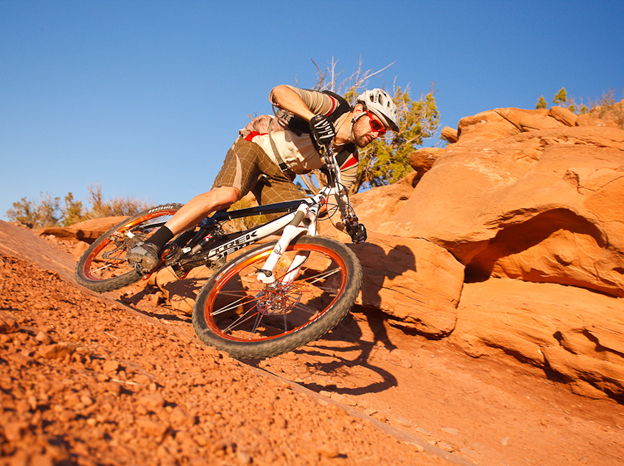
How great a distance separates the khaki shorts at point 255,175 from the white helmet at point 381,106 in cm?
101

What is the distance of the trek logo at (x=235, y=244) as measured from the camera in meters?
3.45

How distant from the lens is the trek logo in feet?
11.3

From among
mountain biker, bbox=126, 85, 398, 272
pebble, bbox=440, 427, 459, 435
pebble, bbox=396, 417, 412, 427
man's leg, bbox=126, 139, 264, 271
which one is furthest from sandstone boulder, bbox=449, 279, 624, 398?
man's leg, bbox=126, 139, 264, 271

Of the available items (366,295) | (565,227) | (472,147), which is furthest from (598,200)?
(366,295)

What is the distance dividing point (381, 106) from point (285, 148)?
916 millimetres

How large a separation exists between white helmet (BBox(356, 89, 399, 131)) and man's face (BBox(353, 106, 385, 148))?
5 centimetres

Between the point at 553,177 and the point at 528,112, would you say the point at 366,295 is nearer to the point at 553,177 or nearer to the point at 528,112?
the point at 553,177

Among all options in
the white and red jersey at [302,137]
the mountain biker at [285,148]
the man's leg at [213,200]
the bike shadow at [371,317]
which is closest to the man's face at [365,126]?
the mountain biker at [285,148]

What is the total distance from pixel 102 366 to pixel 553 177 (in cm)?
584

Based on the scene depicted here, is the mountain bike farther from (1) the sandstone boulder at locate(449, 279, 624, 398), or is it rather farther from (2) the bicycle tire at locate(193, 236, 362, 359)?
(1) the sandstone boulder at locate(449, 279, 624, 398)

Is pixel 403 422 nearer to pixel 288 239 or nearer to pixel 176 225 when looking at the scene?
pixel 288 239

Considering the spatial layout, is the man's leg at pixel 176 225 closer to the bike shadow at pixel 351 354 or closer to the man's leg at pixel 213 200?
the man's leg at pixel 213 200

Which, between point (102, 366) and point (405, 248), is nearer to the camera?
point (102, 366)

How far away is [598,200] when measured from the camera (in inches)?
188
